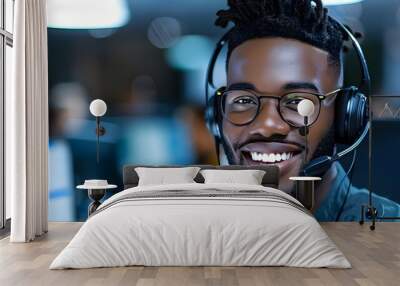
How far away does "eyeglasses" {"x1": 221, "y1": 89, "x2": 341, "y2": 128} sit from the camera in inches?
289

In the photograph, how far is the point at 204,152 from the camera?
295 inches

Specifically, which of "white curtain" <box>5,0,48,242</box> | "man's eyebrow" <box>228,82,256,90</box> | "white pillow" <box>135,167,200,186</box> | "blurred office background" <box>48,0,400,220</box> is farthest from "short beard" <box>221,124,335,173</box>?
"white curtain" <box>5,0,48,242</box>

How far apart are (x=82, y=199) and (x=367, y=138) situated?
3.87m

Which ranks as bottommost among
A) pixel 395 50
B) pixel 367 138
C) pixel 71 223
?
pixel 71 223

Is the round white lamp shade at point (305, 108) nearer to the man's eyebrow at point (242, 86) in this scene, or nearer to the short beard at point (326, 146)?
the short beard at point (326, 146)

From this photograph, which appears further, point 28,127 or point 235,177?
point 235,177

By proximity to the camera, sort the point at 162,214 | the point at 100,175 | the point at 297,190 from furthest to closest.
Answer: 1. the point at 100,175
2. the point at 297,190
3. the point at 162,214

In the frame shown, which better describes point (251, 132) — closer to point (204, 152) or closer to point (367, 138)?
point (204, 152)

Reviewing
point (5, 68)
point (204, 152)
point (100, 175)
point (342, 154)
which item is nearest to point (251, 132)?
point (204, 152)

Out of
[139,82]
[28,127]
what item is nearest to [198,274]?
[28,127]

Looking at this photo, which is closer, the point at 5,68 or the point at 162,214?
the point at 162,214

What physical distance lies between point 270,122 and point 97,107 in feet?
7.26

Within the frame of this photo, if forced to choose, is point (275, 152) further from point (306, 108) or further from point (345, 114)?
point (345, 114)

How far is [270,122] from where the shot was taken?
7.35 m
